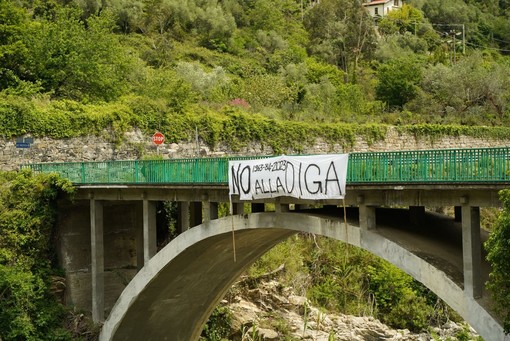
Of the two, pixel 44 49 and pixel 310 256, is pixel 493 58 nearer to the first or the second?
pixel 310 256

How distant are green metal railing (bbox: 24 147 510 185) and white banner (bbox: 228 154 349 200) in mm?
356

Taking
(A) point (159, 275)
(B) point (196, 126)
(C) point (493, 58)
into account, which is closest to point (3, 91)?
(B) point (196, 126)

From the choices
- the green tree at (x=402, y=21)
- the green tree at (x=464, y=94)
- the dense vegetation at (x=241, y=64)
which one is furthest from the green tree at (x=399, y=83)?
the green tree at (x=402, y=21)


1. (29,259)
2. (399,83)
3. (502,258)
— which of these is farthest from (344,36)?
(502,258)

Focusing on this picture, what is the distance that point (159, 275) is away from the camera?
20641mm

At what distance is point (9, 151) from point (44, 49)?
706 centimetres

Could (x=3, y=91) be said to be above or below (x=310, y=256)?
above

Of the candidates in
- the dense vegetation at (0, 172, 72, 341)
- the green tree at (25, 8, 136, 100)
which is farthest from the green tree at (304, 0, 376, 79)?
the dense vegetation at (0, 172, 72, 341)

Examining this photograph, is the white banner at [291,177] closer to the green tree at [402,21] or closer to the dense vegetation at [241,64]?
the dense vegetation at [241,64]

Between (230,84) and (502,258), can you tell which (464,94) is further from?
(502,258)

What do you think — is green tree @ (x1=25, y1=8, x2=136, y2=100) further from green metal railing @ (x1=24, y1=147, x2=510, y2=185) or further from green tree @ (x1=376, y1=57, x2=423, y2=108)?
green tree @ (x1=376, y1=57, x2=423, y2=108)

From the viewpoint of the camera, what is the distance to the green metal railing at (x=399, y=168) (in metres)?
11.5

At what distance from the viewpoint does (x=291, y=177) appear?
15.4 m

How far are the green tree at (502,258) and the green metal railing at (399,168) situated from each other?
0.82 metres
